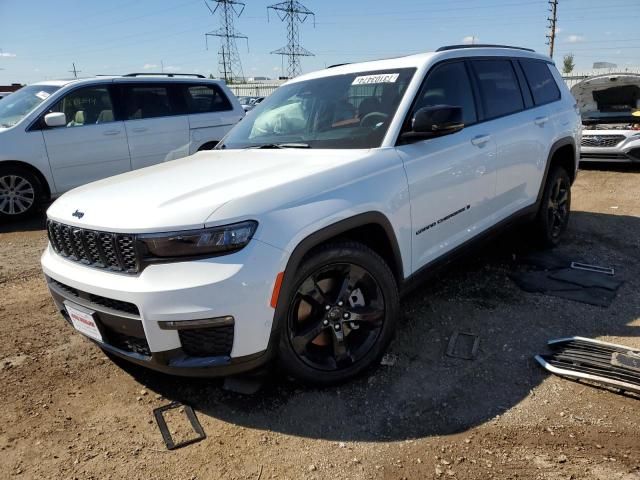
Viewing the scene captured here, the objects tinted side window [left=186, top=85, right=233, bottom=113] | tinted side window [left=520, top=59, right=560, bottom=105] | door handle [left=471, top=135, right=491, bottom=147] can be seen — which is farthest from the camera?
tinted side window [left=186, top=85, right=233, bottom=113]

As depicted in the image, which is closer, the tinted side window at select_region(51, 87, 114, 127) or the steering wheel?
the steering wheel

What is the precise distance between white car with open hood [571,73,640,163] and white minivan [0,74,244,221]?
6.88 metres

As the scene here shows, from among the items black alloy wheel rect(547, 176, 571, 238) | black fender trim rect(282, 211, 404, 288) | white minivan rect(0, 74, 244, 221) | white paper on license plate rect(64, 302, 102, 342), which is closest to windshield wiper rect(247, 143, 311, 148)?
black fender trim rect(282, 211, 404, 288)

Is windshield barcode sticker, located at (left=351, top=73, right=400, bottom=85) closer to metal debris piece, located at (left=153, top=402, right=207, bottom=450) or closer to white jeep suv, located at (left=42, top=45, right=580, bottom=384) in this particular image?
white jeep suv, located at (left=42, top=45, right=580, bottom=384)

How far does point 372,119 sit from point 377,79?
0.40 m

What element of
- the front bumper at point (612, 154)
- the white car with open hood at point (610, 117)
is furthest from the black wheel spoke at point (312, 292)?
the white car with open hood at point (610, 117)

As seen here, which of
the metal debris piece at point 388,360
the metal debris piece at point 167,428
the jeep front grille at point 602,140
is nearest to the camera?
the metal debris piece at point 167,428

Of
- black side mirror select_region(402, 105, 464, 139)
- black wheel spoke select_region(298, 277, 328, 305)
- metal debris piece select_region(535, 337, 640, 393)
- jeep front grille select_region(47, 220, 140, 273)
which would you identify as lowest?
metal debris piece select_region(535, 337, 640, 393)

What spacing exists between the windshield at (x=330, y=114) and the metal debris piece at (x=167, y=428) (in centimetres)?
172

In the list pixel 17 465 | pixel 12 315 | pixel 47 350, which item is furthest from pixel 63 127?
pixel 17 465

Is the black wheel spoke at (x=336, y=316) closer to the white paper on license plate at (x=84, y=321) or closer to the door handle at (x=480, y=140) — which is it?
the white paper on license plate at (x=84, y=321)

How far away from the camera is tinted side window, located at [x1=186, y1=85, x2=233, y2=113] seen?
27.0ft

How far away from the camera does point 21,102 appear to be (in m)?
7.23

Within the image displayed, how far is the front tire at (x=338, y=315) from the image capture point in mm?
2605
